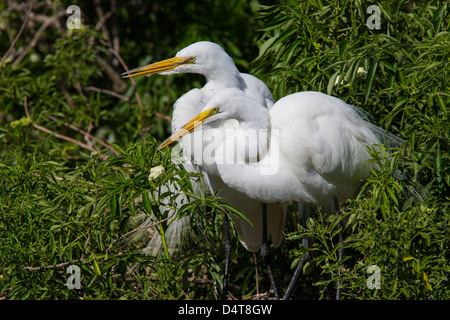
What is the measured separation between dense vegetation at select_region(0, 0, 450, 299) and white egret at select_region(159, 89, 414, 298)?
142 millimetres

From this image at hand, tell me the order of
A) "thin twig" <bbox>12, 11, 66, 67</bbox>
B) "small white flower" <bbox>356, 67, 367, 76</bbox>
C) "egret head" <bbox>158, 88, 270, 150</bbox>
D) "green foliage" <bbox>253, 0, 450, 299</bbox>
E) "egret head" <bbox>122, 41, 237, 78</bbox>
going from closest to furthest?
"green foliage" <bbox>253, 0, 450, 299</bbox> < "egret head" <bbox>158, 88, 270, 150</bbox> < "small white flower" <bbox>356, 67, 367, 76</bbox> < "egret head" <bbox>122, 41, 237, 78</bbox> < "thin twig" <bbox>12, 11, 66, 67</bbox>

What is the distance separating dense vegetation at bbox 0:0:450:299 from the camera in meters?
1.93

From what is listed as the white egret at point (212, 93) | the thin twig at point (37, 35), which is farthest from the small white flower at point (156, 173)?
the thin twig at point (37, 35)

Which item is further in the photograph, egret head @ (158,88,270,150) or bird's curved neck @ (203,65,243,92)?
bird's curved neck @ (203,65,243,92)

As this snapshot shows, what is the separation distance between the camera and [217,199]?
199 cm

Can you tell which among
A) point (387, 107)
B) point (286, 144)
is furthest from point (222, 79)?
point (387, 107)

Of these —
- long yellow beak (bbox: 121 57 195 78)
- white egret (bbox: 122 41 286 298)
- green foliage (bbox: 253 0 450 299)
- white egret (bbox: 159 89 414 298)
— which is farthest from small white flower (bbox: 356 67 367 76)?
long yellow beak (bbox: 121 57 195 78)

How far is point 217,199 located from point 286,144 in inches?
17.9

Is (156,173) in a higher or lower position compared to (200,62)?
lower

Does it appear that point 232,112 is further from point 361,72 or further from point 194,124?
point 361,72

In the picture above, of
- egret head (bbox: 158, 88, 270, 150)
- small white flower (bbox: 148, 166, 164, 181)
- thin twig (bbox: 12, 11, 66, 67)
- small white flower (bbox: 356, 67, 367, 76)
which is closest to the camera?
small white flower (bbox: 148, 166, 164, 181)

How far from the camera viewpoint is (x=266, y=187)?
90.4 inches

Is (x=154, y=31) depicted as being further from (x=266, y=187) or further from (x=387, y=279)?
(x=387, y=279)

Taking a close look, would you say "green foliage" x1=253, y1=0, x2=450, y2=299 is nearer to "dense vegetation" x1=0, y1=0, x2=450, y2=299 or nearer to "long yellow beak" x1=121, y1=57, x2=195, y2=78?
"dense vegetation" x1=0, y1=0, x2=450, y2=299
